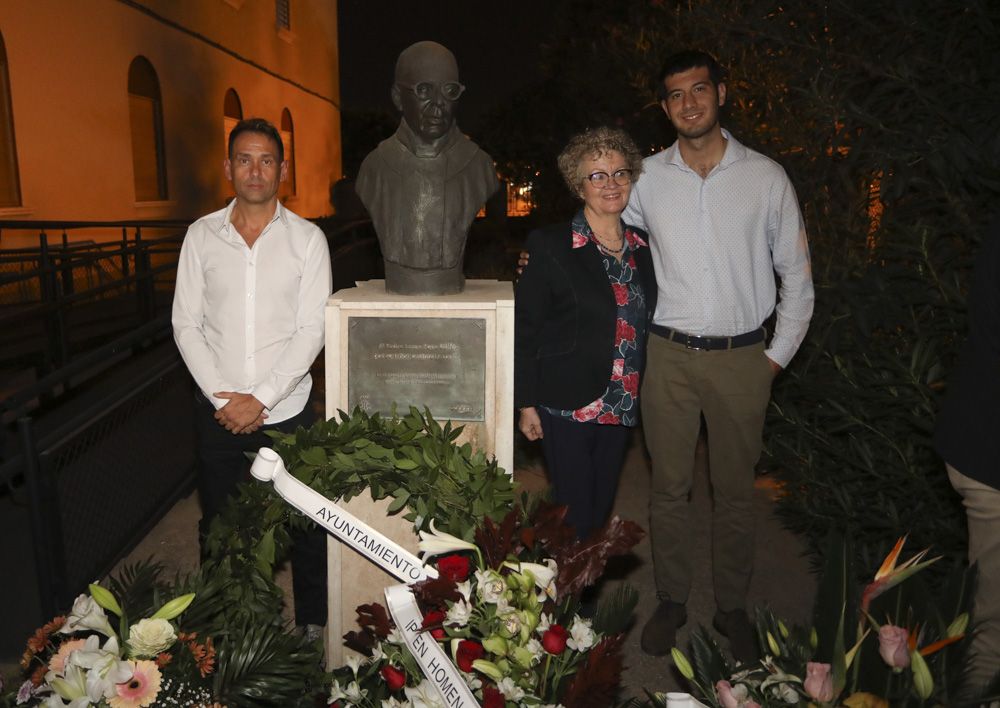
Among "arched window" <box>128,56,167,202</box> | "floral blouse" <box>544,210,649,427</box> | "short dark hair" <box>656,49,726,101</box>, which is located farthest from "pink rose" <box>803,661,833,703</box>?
"arched window" <box>128,56,167,202</box>

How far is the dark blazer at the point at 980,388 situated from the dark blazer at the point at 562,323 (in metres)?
1.14

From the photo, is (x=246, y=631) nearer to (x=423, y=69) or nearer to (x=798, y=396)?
(x=423, y=69)

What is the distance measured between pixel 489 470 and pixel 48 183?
10.1 metres

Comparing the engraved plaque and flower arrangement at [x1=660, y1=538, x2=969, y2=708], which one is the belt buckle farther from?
flower arrangement at [x1=660, y1=538, x2=969, y2=708]

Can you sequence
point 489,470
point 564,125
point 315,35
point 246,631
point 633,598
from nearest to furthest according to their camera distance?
point 633,598 < point 246,631 < point 489,470 < point 564,125 < point 315,35

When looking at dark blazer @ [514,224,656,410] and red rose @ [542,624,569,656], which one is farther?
dark blazer @ [514,224,656,410]

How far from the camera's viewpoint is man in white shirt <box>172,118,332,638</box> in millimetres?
2912

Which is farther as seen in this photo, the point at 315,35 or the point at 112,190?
the point at 315,35

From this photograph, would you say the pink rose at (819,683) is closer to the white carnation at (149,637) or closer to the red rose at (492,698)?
the red rose at (492,698)

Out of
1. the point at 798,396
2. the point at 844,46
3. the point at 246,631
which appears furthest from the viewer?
the point at 798,396

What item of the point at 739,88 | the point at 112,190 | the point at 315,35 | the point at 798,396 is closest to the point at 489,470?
the point at 798,396

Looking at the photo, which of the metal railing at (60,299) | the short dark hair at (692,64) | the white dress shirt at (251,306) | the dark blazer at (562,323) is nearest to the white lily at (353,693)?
the white dress shirt at (251,306)

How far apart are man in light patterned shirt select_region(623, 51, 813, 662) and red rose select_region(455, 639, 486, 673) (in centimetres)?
170

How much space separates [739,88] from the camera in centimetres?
528
